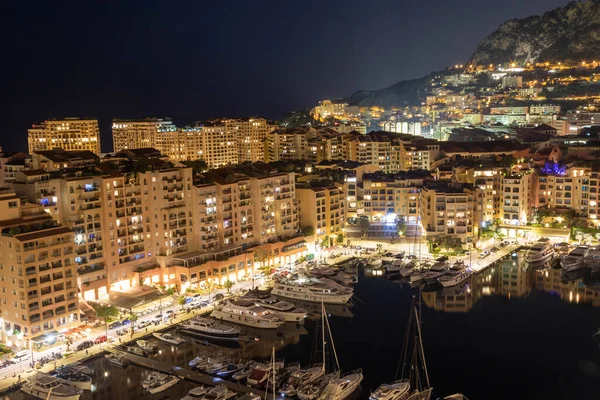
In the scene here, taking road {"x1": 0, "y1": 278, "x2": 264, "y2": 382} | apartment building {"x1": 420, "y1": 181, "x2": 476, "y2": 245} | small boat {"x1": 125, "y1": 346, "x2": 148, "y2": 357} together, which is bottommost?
small boat {"x1": 125, "y1": 346, "x2": 148, "y2": 357}

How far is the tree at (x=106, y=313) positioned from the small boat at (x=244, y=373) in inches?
247

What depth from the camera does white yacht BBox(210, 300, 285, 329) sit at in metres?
24.2

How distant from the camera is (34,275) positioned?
21828 millimetres

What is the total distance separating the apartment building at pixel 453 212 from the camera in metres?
35.2

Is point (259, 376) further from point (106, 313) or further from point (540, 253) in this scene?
point (540, 253)

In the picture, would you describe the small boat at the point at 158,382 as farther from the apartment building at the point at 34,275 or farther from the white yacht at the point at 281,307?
the white yacht at the point at 281,307

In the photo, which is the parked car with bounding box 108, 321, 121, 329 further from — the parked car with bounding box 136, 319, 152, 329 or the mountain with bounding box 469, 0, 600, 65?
the mountain with bounding box 469, 0, 600, 65

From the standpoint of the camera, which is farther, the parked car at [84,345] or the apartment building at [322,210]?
the apartment building at [322,210]

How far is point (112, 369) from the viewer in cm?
2050

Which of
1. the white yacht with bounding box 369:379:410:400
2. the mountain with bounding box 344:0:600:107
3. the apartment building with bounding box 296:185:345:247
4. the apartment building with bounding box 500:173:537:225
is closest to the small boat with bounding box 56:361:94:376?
the white yacht with bounding box 369:379:410:400

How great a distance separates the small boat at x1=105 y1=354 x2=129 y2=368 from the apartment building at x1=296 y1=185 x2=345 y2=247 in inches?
620

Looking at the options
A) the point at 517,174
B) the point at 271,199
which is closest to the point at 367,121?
the point at 517,174

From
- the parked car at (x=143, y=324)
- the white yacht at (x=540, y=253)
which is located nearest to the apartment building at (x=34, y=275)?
the parked car at (x=143, y=324)

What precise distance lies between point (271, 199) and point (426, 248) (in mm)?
8764
